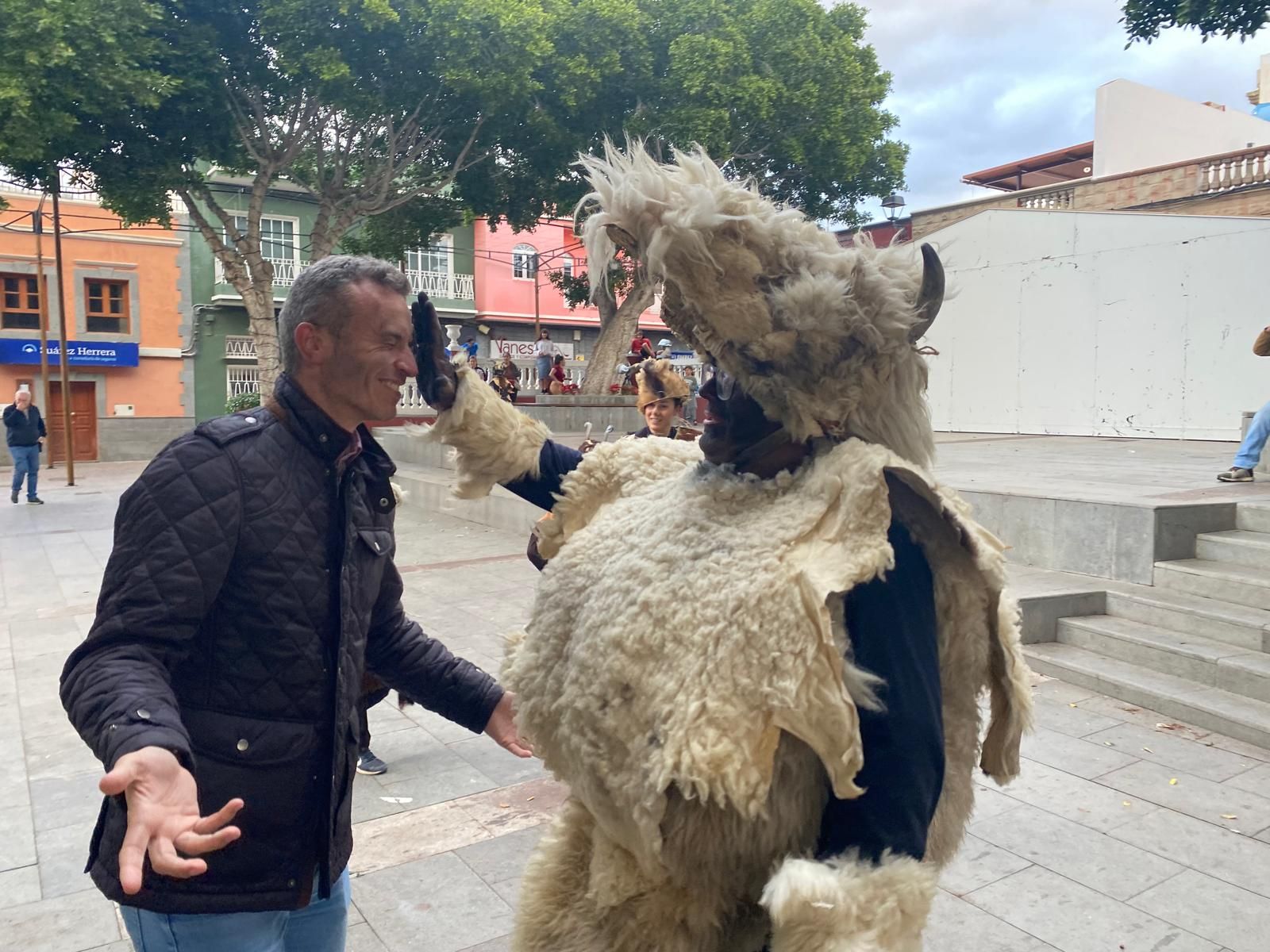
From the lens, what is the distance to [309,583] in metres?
1.61

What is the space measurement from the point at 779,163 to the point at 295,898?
18264 millimetres

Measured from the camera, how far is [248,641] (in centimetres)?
154

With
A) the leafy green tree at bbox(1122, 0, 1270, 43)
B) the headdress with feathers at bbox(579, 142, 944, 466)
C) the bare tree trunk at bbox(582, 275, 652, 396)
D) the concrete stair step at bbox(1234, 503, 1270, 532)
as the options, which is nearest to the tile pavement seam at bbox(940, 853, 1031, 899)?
the headdress with feathers at bbox(579, 142, 944, 466)

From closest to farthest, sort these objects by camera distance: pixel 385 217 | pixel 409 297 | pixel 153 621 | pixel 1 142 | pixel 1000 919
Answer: pixel 153 621
pixel 409 297
pixel 1000 919
pixel 1 142
pixel 385 217

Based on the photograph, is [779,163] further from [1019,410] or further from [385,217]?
[385,217]

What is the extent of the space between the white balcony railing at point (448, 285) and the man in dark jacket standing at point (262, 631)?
2998 cm

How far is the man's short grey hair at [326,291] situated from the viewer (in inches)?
65.0

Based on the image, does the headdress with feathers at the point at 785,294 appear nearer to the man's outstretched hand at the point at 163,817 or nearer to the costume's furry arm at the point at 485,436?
the costume's furry arm at the point at 485,436

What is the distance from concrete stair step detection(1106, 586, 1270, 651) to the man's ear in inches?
205

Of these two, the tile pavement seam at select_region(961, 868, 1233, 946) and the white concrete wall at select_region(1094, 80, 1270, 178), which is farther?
the white concrete wall at select_region(1094, 80, 1270, 178)

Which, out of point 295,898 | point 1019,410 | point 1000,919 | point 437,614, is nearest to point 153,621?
point 295,898

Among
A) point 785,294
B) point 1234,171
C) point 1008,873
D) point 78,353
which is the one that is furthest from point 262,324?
point 1234,171

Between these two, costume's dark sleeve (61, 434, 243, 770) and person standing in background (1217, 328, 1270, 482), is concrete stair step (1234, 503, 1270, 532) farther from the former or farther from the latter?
costume's dark sleeve (61, 434, 243, 770)

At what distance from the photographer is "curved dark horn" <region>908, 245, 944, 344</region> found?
1.17 m
